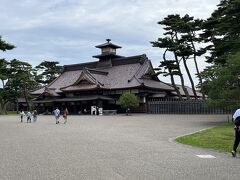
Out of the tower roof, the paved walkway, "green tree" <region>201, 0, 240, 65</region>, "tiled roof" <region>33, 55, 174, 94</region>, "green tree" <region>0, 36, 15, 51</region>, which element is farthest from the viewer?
the tower roof

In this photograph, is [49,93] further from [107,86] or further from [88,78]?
[107,86]

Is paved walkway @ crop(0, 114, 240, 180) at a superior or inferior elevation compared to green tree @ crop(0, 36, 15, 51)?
inferior

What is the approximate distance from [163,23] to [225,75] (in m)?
22.7

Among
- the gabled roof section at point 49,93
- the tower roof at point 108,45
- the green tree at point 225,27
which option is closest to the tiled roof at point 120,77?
the gabled roof section at point 49,93

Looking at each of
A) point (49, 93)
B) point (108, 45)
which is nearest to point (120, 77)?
point (108, 45)

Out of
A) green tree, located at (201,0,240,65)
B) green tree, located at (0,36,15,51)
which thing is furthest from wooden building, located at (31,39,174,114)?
green tree, located at (0,36,15,51)

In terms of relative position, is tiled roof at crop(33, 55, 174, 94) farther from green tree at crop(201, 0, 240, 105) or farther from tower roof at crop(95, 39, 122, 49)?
green tree at crop(201, 0, 240, 105)

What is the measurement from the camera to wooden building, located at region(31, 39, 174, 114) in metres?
52.1

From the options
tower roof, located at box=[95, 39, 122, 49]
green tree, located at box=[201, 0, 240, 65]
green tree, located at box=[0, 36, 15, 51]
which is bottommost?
green tree, located at box=[0, 36, 15, 51]

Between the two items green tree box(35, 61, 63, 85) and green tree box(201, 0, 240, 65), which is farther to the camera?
green tree box(35, 61, 63, 85)

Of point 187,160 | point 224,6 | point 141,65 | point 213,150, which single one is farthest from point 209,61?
point 187,160

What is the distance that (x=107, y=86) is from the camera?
54.3m

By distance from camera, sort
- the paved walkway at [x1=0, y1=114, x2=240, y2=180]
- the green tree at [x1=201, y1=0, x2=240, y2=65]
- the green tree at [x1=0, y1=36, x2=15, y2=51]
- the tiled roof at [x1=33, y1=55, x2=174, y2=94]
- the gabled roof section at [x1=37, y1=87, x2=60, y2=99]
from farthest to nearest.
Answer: the gabled roof section at [x1=37, y1=87, x2=60, y2=99], the tiled roof at [x1=33, y1=55, x2=174, y2=94], the green tree at [x1=201, y1=0, x2=240, y2=65], the green tree at [x1=0, y1=36, x2=15, y2=51], the paved walkway at [x1=0, y1=114, x2=240, y2=180]

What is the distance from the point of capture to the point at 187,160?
10.2 metres
